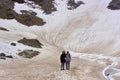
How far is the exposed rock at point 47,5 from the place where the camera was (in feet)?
234

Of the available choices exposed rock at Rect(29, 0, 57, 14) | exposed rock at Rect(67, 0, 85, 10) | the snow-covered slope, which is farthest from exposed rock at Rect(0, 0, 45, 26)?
exposed rock at Rect(67, 0, 85, 10)

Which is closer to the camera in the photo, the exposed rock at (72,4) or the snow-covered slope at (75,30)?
the snow-covered slope at (75,30)

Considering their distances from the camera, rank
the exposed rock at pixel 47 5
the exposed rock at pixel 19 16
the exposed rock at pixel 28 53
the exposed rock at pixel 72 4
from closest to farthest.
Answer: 1. the exposed rock at pixel 28 53
2. the exposed rock at pixel 19 16
3. the exposed rock at pixel 47 5
4. the exposed rock at pixel 72 4

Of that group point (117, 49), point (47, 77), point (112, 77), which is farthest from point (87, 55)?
point (47, 77)

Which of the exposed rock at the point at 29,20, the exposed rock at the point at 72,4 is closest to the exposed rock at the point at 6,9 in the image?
the exposed rock at the point at 29,20

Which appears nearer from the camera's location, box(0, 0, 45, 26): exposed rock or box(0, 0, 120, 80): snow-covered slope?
box(0, 0, 120, 80): snow-covered slope

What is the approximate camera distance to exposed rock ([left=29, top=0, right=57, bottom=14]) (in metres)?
71.3

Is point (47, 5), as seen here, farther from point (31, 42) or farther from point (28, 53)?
point (28, 53)

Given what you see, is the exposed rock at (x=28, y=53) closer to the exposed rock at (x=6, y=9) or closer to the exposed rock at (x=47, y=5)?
the exposed rock at (x=6, y=9)

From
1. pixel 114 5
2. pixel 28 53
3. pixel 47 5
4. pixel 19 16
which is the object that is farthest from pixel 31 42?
pixel 114 5

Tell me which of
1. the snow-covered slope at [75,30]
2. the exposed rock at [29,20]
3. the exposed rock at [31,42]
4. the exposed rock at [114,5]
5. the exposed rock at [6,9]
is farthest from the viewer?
the exposed rock at [114,5]

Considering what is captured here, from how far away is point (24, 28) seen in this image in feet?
201

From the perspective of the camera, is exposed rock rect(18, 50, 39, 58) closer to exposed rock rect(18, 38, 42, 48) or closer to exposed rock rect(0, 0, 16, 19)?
exposed rock rect(18, 38, 42, 48)

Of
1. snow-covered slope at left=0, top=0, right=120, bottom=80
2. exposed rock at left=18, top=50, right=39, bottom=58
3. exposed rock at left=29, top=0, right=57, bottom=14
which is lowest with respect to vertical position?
exposed rock at left=18, top=50, right=39, bottom=58
